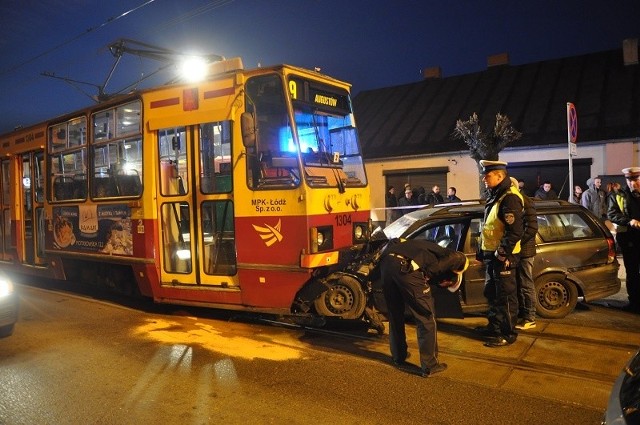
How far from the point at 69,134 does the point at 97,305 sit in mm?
3071

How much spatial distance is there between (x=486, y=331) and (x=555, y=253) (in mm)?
1508

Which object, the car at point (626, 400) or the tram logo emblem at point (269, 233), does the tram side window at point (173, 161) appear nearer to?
the tram logo emblem at point (269, 233)

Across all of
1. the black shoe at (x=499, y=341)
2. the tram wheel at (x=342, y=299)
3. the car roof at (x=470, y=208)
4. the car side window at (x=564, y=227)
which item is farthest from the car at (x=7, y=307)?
the car side window at (x=564, y=227)

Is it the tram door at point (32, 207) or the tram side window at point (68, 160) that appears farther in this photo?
the tram door at point (32, 207)

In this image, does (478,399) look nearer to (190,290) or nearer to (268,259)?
(268,259)

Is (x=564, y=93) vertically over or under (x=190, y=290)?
over

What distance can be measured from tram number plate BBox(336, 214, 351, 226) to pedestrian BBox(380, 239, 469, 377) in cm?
151

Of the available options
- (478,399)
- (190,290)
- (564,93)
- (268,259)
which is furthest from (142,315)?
(564,93)

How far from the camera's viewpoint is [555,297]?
6.44m

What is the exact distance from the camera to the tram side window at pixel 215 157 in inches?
249

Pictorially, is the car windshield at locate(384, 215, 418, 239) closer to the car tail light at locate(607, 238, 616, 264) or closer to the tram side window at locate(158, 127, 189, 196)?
the car tail light at locate(607, 238, 616, 264)

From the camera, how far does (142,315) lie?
7348mm

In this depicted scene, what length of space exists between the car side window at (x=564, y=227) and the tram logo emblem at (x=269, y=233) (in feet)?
11.2

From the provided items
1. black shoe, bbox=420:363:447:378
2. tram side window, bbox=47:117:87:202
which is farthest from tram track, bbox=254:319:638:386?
tram side window, bbox=47:117:87:202
